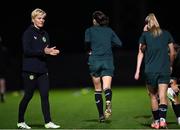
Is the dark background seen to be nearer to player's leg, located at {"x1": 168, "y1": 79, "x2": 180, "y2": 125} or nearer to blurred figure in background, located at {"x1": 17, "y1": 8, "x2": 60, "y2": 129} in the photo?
player's leg, located at {"x1": 168, "y1": 79, "x2": 180, "y2": 125}

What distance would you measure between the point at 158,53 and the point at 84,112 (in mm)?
4195

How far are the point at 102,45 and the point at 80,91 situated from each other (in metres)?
10.6

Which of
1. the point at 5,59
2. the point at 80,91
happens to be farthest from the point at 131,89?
the point at 5,59

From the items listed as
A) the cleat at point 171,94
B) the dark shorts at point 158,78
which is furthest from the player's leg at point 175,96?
the dark shorts at point 158,78

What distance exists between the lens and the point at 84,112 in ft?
50.4

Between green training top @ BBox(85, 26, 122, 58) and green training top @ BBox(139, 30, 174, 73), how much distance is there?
4.31ft

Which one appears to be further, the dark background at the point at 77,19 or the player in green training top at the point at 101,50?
the dark background at the point at 77,19

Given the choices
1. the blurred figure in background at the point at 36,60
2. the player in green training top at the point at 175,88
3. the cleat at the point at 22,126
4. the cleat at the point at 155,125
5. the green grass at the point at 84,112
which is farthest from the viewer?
the green grass at the point at 84,112

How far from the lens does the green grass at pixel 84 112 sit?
12664mm

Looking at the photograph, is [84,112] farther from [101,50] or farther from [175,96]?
[175,96]

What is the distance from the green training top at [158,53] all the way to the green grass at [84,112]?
1.13 metres

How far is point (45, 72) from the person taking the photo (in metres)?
12.2

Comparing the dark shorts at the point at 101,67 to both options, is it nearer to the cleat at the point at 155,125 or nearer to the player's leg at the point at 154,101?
the player's leg at the point at 154,101

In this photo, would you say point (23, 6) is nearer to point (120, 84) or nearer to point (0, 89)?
point (120, 84)
